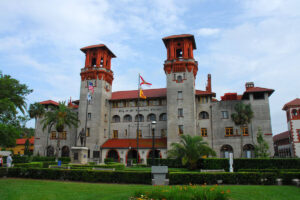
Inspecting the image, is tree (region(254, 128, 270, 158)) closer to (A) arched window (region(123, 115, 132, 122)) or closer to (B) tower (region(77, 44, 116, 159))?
(A) arched window (region(123, 115, 132, 122))

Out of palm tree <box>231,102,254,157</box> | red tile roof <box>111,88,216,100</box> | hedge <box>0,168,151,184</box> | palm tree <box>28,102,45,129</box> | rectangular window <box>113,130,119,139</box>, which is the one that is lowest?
hedge <box>0,168,151,184</box>

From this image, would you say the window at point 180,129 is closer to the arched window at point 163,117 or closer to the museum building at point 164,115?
the museum building at point 164,115

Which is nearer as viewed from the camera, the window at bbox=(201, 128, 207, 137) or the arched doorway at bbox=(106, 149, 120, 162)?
the window at bbox=(201, 128, 207, 137)

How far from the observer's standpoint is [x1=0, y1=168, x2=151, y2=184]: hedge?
19828 millimetres

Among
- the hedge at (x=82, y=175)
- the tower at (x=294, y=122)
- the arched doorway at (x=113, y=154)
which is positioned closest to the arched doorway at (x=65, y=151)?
the arched doorway at (x=113, y=154)

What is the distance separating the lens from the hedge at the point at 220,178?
1867 centimetres

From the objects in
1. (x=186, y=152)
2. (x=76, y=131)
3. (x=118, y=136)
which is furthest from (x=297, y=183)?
(x=76, y=131)

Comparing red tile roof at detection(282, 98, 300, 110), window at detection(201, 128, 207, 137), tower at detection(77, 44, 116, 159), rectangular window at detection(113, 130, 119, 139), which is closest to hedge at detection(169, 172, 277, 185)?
window at detection(201, 128, 207, 137)

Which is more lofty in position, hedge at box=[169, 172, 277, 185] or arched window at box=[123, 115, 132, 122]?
arched window at box=[123, 115, 132, 122]

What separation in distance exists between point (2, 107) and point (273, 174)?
25.7 m

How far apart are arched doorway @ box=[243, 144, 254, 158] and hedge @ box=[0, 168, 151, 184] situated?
3056 cm

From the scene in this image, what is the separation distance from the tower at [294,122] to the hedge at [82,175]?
1420 inches

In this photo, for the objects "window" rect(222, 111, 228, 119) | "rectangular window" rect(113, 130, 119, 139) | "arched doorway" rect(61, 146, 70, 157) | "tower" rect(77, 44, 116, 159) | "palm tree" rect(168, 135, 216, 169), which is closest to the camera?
"palm tree" rect(168, 135, 216, 169)

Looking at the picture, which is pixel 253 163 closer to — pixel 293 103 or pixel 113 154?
pixel 293 103
